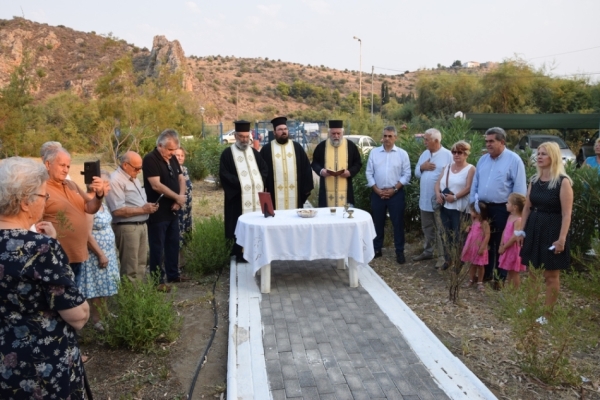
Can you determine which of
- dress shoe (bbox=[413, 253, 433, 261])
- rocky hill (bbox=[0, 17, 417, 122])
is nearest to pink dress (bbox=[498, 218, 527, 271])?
dress shoe (bbox=[413, 253, 433, 261])

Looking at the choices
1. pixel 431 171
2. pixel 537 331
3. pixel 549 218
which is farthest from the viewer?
pixel 431 171

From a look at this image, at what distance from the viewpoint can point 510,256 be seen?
17.7ft

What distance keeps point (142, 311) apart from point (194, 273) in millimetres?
→ 2344

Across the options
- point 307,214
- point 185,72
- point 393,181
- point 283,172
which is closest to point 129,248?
point 307,214

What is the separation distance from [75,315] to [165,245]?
363cm

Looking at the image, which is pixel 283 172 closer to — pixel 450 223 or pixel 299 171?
pixel 299 171

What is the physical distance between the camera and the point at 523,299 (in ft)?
12.5

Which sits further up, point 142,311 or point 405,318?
point 142,311

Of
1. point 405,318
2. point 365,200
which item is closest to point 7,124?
point 365,200

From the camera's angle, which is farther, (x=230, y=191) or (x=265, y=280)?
(x=230, y=191)

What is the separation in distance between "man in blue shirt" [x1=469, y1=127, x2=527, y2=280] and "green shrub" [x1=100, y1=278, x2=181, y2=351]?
363 cm

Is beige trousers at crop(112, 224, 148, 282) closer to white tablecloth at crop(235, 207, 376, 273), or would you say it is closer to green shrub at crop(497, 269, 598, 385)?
white tablecloth at crop(235, 207, 376, 273)

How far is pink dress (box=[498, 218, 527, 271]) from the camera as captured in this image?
538cm

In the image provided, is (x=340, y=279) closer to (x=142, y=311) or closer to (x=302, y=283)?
(x=302, y=283)
